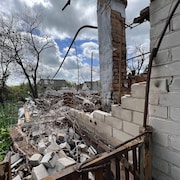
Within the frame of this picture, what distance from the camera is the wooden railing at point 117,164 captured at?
3.62 feet

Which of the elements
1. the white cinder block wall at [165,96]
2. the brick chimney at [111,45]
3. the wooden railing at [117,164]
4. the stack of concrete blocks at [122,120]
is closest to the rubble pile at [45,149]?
the stack of concrete blocks at [122,120]

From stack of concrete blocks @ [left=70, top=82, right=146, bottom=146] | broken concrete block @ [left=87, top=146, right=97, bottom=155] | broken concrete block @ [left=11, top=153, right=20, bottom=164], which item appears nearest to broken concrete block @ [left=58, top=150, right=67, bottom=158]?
broken concrete block @ [left=87, top=146, right=97, bottom=155]

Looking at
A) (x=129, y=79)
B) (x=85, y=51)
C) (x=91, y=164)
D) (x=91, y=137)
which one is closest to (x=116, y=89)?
(x=129, y=79)

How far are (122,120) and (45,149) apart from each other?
1363 millimetres

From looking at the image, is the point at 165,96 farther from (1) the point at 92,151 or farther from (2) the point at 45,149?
(2) the point at 45,149

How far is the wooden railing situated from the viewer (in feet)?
3.62

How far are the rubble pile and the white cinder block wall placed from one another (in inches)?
44.7

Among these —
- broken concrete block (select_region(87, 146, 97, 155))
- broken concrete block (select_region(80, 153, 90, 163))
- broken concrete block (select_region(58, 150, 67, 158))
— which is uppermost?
broken concrete block (select_region(58, 150, 67, 158))

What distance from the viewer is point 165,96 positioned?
1.36 metres

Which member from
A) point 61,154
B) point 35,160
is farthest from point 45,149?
point 61,154

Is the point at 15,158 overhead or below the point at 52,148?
below

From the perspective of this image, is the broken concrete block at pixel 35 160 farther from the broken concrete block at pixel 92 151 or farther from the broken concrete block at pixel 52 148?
the broken concrete block at pixel 92 151

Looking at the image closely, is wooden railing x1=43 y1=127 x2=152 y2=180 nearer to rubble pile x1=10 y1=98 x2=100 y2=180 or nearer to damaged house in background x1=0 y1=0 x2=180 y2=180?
damaged house in background x1=0 y1=0 x2=180 y2=180

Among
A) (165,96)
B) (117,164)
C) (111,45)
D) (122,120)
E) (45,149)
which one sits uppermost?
(111,45)
